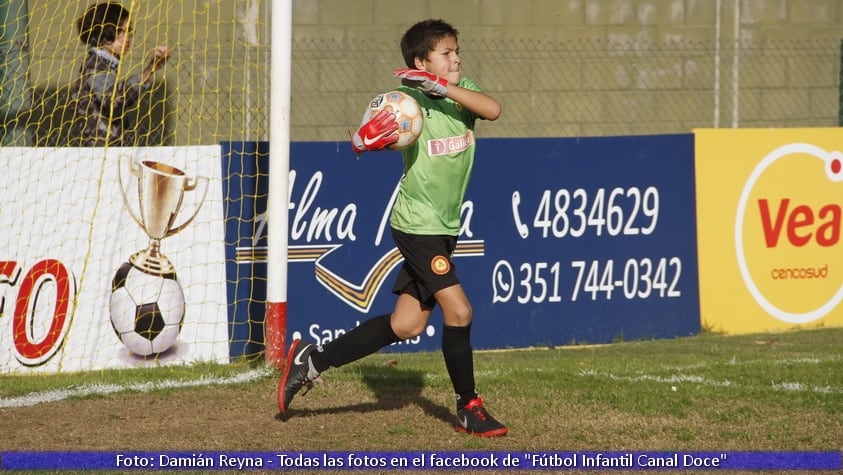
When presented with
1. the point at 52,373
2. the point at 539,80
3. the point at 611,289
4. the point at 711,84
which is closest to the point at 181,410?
the point at 52,373

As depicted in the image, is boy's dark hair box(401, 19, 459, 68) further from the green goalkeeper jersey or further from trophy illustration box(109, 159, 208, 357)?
trophy illustration box(109, 159, 208, 357)

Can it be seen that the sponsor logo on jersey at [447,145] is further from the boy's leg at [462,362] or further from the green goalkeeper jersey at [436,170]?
the boy's leg at [462,362]

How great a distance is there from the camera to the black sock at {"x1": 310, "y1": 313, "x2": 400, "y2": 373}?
20.5ft

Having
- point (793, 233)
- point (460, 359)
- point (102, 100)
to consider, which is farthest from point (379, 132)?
point (793, 233)

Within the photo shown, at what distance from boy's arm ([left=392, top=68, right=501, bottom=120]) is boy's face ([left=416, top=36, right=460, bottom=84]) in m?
0.10

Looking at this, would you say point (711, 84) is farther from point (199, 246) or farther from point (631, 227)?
point (199, 246)

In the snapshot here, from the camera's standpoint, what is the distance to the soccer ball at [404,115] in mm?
5762

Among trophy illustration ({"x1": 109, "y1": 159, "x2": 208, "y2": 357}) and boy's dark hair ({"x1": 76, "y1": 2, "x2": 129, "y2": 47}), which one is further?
boy's dark hair ({"x1": 76, "y1": 2, "x2": 129, "y2": 47})

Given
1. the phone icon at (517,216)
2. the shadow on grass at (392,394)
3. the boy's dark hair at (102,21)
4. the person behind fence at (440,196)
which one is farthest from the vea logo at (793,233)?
the boy's dark hair at (102,21)

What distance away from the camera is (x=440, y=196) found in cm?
595

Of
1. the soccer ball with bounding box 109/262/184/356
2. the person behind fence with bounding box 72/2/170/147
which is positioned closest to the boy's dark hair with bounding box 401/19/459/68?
the soccer ball with bounding box 109/262/184/356

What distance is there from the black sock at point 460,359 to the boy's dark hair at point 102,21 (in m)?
4.51

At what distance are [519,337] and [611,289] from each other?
0.97m

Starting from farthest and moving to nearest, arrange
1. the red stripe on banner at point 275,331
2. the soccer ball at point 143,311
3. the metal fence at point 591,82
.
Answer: the metal fence at point 591,82
the soccer ball at point 143,311
the red stripe on banner at point 275,331
